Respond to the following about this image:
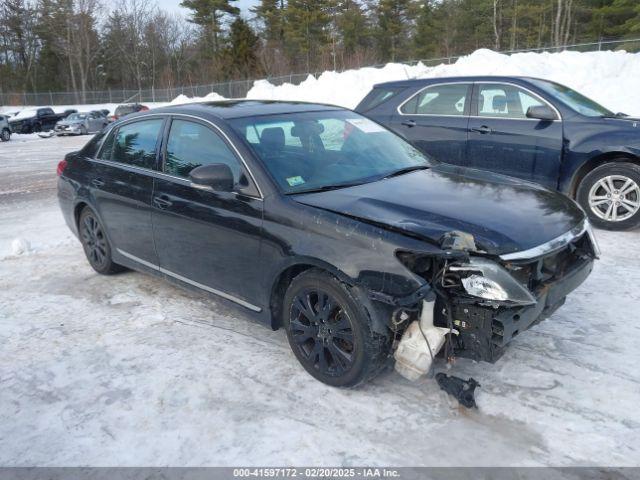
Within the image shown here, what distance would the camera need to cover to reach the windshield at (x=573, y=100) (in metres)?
6.36

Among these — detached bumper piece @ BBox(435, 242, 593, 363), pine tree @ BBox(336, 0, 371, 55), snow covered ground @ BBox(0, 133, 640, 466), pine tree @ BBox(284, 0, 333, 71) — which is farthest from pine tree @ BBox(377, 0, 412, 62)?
detached bumper piece @ BBox(435, 242, 593, 363)

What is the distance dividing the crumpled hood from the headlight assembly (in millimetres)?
110

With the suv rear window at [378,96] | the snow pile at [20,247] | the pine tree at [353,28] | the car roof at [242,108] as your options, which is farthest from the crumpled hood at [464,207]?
the pine tree at [353,28]

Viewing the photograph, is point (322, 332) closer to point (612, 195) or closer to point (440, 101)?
point (612, 195)

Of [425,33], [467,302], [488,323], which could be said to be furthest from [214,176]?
[425,33]

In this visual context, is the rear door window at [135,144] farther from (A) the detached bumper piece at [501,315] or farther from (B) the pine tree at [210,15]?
(B) the pine tree at [210,15]

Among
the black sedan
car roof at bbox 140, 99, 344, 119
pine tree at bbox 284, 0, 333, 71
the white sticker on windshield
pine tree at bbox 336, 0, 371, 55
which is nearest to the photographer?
the black sedan

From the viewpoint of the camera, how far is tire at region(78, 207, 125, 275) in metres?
5.16

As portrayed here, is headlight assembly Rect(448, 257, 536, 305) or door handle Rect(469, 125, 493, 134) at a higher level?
door handle Rect(469, 125, 493, 134)

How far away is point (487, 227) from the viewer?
9.81ft

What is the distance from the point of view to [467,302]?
2818 mm

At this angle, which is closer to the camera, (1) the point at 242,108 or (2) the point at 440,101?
(1) the point at 242,108

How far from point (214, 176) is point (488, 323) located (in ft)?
6.24

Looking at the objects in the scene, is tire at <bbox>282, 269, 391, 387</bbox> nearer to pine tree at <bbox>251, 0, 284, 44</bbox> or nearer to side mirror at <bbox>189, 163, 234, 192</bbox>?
side mirror at <bbox>189, 163, 234, 192</bbox>
